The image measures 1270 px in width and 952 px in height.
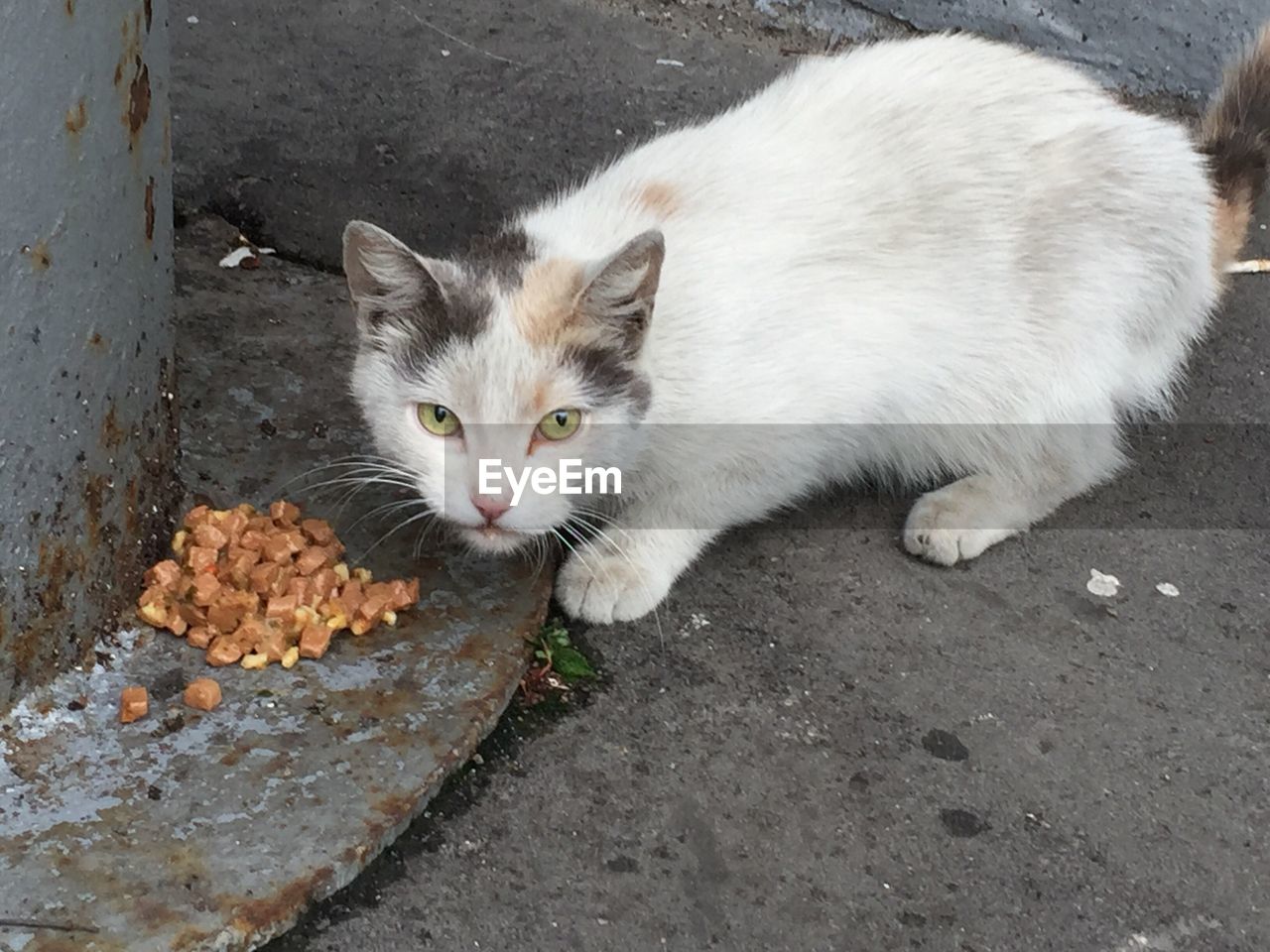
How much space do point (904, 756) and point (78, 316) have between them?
1.66 metres

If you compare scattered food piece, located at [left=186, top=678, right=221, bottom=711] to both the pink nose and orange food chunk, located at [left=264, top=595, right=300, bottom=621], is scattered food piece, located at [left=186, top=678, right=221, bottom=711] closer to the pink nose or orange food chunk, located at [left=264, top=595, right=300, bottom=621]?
orange food chunk, located at [left=264, top=595, right=300, bottom=621]

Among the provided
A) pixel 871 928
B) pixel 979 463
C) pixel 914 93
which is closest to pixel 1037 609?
pixel 979 463

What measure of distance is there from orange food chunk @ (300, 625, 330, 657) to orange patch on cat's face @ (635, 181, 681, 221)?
1084 mm

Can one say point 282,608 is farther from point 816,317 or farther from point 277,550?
point 816,317

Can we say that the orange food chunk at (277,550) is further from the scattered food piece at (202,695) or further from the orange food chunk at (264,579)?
the scattered food piece at (202,695)

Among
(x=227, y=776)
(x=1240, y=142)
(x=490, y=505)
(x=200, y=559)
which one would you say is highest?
(x=1240, y=142)

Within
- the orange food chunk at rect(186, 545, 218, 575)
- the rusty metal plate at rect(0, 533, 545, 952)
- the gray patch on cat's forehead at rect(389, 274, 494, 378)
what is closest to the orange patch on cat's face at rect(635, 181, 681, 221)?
the gray patch on cat's forehead at rect(389, 274, 494, 378)

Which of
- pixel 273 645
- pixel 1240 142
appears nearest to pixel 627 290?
pixel 273 645

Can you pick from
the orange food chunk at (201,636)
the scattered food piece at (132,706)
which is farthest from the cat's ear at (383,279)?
the scattered food piece at (132,706)

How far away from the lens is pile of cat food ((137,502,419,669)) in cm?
256

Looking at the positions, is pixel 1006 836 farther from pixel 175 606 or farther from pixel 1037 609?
pixel 175 606

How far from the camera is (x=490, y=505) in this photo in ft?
8.01

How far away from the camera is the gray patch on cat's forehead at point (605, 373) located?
249 centimetres

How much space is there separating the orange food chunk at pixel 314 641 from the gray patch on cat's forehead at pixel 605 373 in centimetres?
68
